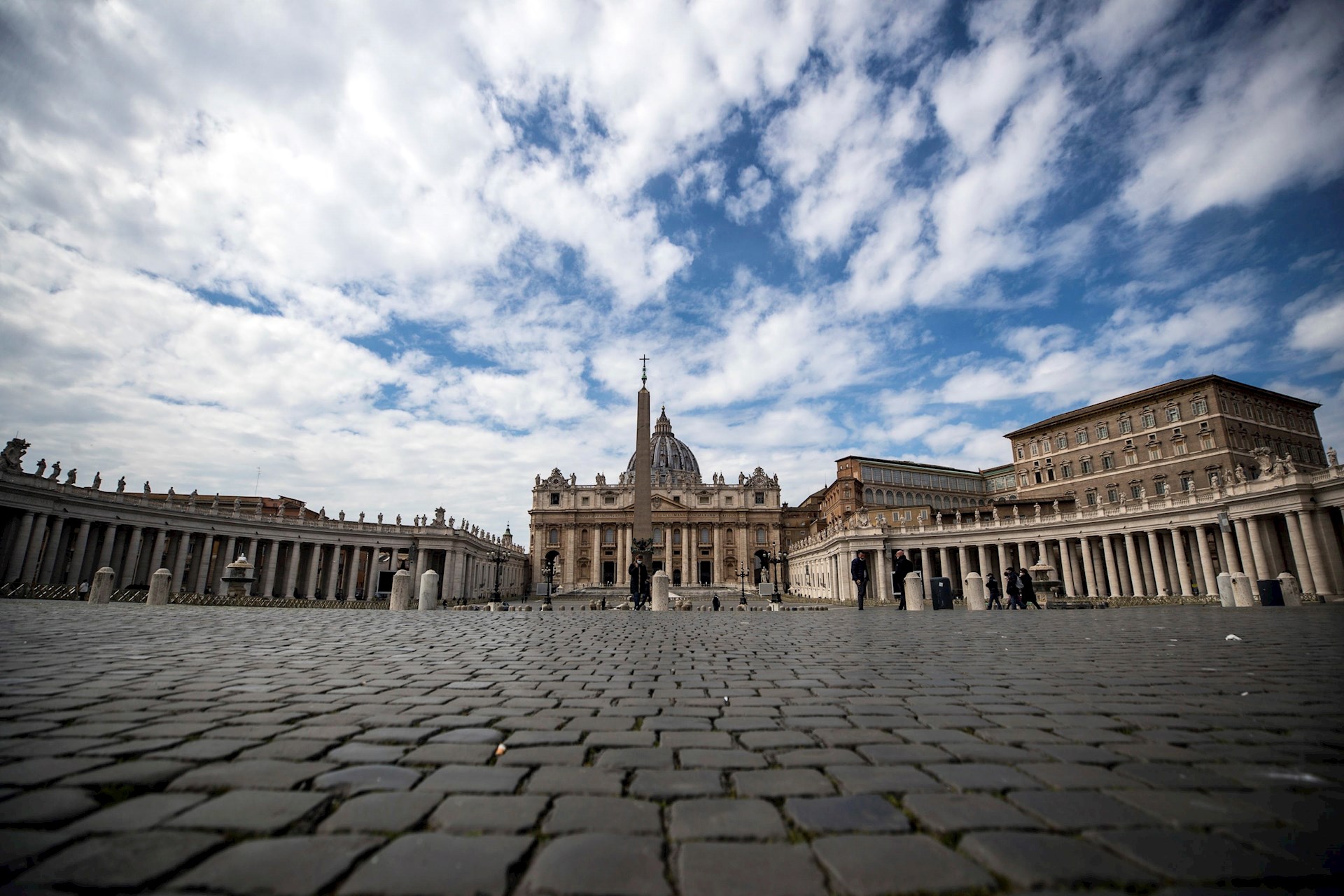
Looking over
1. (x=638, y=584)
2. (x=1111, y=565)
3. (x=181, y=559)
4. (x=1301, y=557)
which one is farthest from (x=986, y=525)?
(x=181, y=559)

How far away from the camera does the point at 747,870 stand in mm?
1993

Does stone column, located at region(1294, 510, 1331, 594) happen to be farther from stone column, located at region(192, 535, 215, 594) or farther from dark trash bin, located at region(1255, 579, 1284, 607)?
stone column, located at region(192, 535, 215, 594)

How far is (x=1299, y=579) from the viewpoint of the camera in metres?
32.8

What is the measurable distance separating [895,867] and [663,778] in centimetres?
123

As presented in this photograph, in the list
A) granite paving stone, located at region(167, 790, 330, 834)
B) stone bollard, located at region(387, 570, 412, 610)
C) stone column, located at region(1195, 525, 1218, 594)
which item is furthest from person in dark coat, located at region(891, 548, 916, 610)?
stone column, located at region(1195, 525, 1218, 594)

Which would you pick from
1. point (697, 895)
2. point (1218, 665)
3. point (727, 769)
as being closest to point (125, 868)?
point (697, 895)

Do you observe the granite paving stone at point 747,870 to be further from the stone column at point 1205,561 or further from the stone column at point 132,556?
the stone column at point 132,556

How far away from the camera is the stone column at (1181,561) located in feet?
130

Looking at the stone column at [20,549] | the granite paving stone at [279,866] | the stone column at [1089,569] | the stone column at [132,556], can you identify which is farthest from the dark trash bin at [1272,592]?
the stone column at [132,556]

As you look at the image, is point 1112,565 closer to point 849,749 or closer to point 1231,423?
point 1231,423

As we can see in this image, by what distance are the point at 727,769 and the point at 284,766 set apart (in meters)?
2.16

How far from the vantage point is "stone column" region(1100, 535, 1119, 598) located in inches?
1762

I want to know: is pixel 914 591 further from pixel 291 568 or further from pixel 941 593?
pixel 291 568

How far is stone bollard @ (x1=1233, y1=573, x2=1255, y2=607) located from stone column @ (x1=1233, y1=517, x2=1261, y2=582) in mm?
16487
